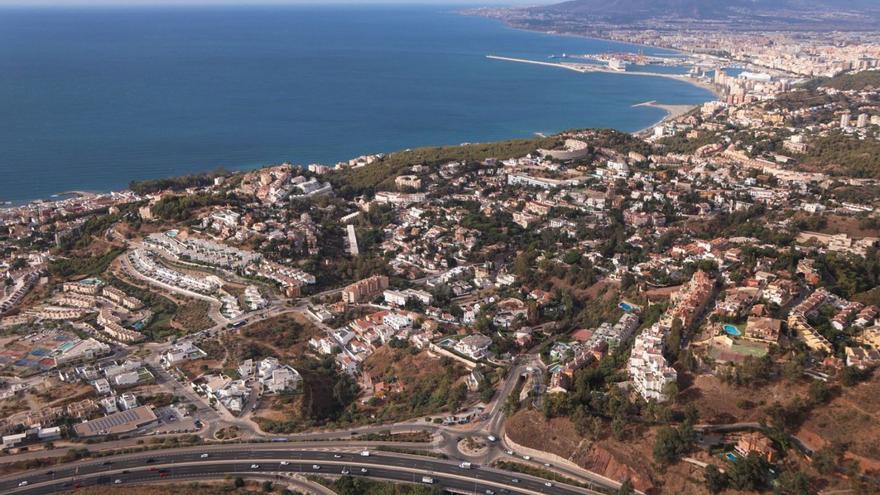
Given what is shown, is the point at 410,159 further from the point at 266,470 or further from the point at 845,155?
the point at 266,470

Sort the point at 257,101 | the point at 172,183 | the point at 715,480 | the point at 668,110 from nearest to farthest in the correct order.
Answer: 1. the point at 715,480
2. the point at 172,183
3. the point at 668,110
4. the point at 257,101

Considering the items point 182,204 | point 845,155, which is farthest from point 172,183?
point 845,155

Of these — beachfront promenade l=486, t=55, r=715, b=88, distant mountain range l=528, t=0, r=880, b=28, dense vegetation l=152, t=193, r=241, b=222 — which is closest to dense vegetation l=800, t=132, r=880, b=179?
dense vegetation l=152, t=193, r=241, b=222

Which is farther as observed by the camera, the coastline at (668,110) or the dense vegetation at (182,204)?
the coastline at (668,110)

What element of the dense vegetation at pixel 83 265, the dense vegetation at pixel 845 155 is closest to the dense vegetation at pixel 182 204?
the dense vegetation at pixel 83 265

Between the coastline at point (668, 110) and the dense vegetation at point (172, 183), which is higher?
the dense vegetation at point (172, 183)

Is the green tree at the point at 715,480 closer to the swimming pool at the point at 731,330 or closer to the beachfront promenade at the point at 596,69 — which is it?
the swimming pool at the point at 731,330

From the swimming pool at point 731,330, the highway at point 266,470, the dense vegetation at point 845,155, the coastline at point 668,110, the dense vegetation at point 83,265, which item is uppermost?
→ the swimming pool at point 731,330
